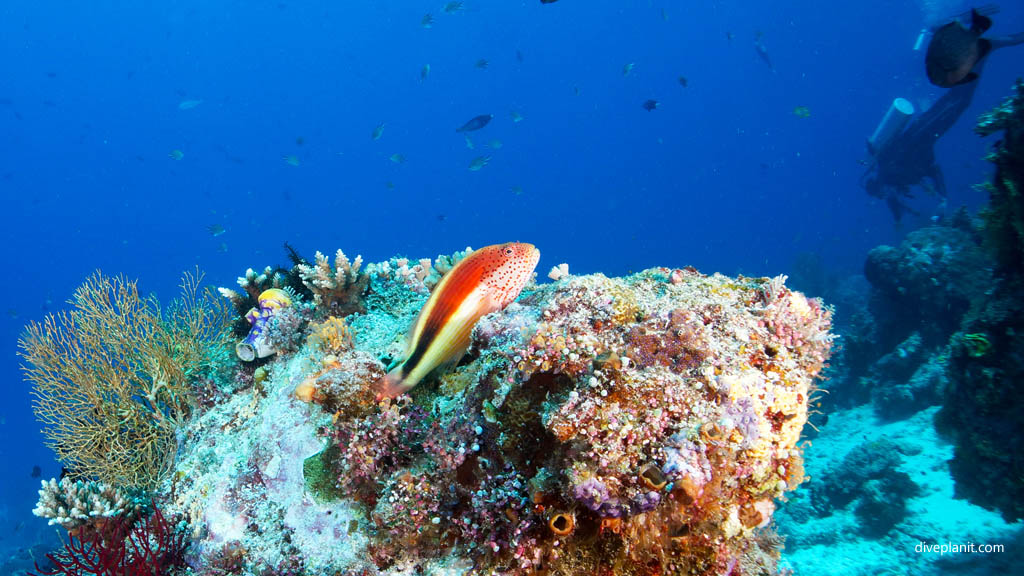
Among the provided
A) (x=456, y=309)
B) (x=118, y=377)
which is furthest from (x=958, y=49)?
(x=118, y=377)

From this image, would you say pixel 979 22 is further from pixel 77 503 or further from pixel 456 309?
pixel 77 503

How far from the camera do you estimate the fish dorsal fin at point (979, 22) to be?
6.69 m

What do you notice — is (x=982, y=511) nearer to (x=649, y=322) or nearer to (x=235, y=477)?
(x=649, y=322)

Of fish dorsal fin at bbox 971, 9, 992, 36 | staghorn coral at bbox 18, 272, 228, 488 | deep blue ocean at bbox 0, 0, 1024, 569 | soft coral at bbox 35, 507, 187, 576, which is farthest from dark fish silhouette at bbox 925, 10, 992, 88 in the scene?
deep blue ocean at bbox 0, 0, 1024, 569

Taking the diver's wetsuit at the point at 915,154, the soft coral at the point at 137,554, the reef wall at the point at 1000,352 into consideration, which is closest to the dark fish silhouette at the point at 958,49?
the reef wall at the point at 1000,352

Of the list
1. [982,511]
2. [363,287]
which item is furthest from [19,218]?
[982,511]

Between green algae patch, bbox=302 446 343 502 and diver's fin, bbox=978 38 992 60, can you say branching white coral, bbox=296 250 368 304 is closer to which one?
green algae patch, bbox=302 446 343 502

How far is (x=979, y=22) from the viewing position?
6.86 m

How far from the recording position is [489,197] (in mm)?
127000

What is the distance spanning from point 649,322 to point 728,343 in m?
0.41

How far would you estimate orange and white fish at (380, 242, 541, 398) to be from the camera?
3006 mm

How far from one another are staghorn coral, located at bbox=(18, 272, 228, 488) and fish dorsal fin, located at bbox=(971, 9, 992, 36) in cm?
1170

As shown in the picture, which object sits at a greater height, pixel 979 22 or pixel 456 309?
pixel 979 22

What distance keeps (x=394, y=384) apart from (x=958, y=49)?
32.8 feet
